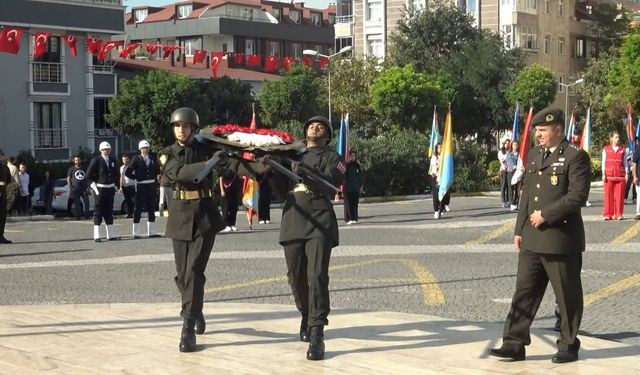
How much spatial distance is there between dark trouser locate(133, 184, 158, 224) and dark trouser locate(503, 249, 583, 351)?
12867mm

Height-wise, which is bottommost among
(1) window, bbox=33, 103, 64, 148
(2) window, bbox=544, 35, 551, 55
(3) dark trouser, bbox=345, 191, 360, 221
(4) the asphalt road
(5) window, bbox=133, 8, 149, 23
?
(4) the asphalt road

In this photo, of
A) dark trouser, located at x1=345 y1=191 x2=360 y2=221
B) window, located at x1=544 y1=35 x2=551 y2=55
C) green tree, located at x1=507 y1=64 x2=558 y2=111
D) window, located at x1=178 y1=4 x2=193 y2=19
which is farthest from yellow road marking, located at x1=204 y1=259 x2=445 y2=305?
window, located at x1=178 y1=4 x2=193 y2=19

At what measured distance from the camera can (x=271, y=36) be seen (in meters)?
89.5

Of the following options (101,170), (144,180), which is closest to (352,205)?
(144,180)

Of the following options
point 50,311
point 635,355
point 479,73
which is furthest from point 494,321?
point 479,73

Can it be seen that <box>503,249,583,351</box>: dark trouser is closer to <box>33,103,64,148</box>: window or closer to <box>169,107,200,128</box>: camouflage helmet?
<box>169,107,200,128</box>: camouflage helmet

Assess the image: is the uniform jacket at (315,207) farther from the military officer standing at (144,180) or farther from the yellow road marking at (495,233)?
the military officer standing at (144,180)

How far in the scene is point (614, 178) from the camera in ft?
71.2

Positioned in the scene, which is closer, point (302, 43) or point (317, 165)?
point (317, 165)

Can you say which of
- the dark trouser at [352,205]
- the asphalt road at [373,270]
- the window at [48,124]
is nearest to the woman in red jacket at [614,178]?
the asphalt road at [373,270]

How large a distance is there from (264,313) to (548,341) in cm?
293

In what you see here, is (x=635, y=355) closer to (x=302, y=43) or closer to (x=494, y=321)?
(x=494, y=321)

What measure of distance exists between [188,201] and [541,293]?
293 centimetres

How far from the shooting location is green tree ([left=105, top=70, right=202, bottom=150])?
49.3 meters
